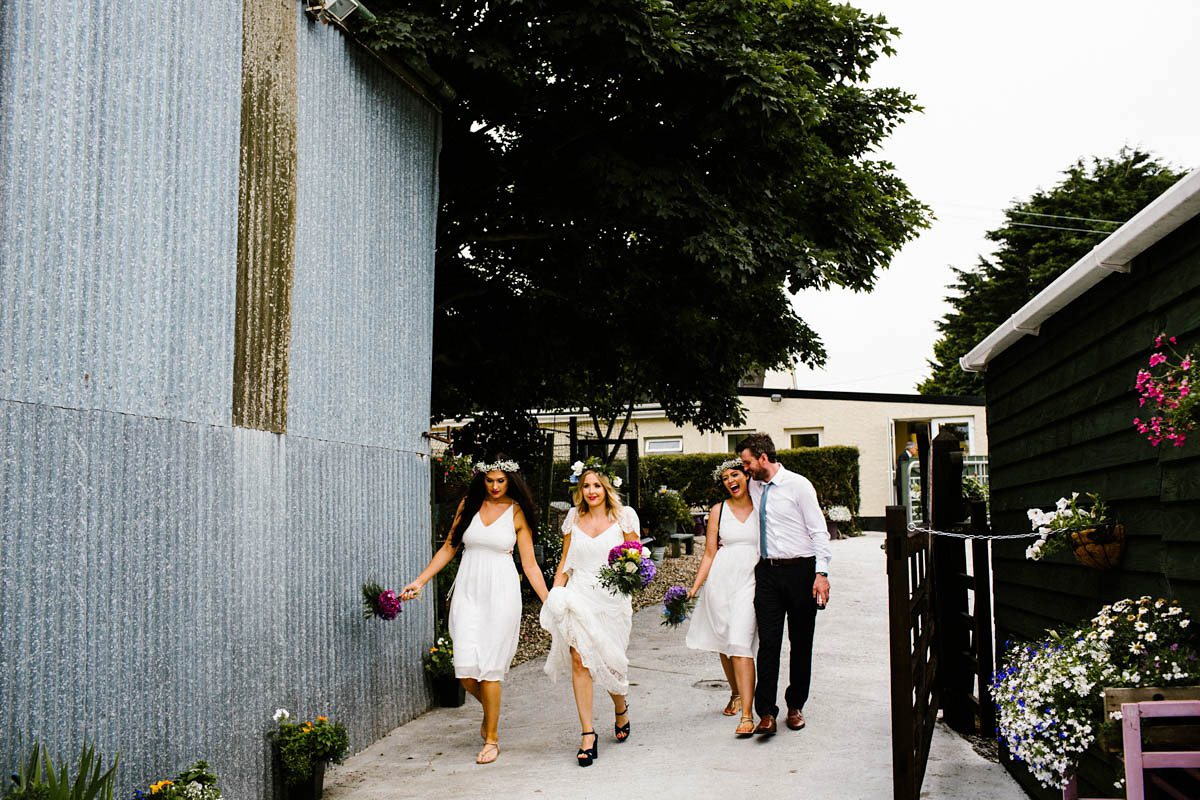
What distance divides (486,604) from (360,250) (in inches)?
110

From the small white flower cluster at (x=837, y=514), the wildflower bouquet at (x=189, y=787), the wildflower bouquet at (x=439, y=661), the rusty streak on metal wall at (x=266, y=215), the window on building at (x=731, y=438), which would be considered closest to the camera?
the wildflower bouquet at (x=189, y=787)

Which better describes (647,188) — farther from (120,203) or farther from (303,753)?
(303,753)

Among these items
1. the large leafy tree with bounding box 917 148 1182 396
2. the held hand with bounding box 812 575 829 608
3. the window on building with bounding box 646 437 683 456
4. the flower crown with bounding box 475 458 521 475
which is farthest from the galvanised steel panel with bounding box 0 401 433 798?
the large leafy tree with bounding box 917 148 1182 396

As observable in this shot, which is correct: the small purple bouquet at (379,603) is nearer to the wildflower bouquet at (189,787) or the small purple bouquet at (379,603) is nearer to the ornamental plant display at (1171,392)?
the wildflower bouquet at (189,787)

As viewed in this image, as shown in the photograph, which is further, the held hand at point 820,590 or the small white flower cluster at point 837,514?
the small white flower cluster at point 837,514

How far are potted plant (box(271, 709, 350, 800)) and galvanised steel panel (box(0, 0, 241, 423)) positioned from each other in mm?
1875

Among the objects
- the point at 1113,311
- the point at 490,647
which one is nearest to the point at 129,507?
the point at 490,647

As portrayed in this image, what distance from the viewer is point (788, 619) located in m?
6.95

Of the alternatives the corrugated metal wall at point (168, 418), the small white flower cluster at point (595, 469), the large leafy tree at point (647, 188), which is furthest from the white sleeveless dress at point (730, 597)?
the large leafy tree at point (647, 188)

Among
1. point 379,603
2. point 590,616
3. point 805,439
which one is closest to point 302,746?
point 379,603

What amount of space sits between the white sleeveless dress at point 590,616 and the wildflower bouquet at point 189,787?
2.59 meters

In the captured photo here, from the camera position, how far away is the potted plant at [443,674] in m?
8.37

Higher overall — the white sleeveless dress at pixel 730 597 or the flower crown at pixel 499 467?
the flower crown at pixel 499 467

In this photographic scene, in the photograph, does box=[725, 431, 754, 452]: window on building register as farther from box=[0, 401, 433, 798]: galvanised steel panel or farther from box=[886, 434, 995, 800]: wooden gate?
box=[0, 401, 433, 798]: galvanised steel panel
